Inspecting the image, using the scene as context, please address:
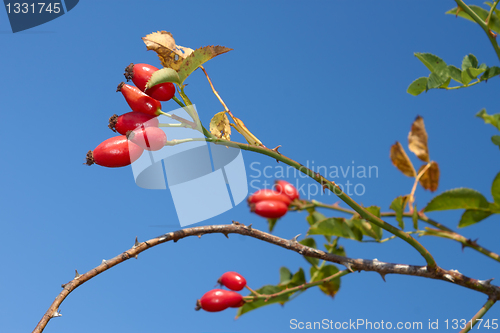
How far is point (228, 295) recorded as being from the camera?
6.16 feet

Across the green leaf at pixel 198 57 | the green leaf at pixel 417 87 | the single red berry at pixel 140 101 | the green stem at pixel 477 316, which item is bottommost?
the green stem at pixel 477 316

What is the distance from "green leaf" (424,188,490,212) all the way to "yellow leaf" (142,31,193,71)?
1.12 meters

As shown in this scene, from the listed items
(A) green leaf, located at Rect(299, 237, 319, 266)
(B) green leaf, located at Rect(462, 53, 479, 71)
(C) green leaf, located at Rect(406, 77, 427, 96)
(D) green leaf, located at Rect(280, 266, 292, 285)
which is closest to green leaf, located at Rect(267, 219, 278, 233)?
(A) green leaf, located at Rect(299, 237, 319, 266)

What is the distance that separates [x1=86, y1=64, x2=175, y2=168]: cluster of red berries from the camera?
1262mm

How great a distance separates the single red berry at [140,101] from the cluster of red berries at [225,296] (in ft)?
3.17

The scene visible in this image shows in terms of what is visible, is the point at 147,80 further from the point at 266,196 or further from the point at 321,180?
the point at 266,196

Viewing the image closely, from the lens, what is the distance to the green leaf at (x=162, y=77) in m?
1.21

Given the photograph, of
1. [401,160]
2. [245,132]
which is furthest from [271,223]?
[245,132]

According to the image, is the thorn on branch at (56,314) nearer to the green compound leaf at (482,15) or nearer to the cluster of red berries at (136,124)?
the cluster of red berries at (136,124)

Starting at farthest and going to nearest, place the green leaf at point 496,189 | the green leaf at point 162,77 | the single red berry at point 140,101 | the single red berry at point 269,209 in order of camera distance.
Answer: the single red berry at point 269,209 < the green leaf at point 496,189 < the single red berry at point 140,101 < the green leaf at point 162,77

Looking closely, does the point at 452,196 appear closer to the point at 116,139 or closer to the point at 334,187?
the point at 334,187

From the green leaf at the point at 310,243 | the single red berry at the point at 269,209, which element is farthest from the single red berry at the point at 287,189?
the green leaf at the point at 310,243

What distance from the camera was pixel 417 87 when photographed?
193 centimetres

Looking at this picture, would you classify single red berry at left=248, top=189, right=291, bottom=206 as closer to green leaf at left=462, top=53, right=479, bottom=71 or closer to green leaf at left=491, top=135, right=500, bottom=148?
green leaf at left=491, top=135, right=500, bottom=148
